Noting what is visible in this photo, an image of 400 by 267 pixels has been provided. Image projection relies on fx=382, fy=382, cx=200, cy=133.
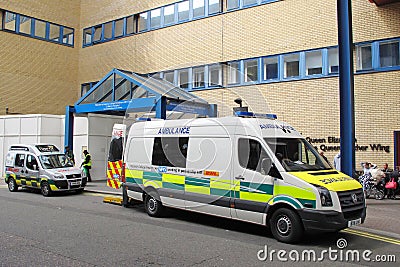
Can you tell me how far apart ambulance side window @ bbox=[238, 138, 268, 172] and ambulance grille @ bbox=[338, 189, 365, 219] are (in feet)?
5.40

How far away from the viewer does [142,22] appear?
23.7m

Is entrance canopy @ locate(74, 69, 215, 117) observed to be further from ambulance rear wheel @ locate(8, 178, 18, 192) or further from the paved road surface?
the paved road surface

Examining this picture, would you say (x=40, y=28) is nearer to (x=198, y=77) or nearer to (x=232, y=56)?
(x=198, y=77)

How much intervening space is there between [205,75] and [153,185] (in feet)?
37.5

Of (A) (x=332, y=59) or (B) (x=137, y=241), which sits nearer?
(B) (x=137, y=241)

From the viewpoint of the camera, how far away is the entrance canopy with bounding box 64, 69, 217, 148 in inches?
579

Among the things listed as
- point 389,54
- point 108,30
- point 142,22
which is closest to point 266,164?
point 389,54

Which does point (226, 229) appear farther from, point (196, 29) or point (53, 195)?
point (196, 29)

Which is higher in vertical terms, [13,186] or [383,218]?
[13,186]

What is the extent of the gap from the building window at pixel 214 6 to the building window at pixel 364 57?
765 centimetres

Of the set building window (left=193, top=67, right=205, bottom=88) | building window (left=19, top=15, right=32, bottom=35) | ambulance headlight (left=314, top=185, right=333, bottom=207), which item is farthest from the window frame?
building window (left=19, top=15, right=32, bottom=35)

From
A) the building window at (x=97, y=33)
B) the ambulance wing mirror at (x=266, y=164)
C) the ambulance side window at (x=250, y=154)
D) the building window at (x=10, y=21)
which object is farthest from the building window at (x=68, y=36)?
the ambulance wing mirror at (x=266, y=164)

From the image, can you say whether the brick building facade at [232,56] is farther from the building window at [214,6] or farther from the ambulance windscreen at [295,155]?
the ambulance windscreen at [295,155]

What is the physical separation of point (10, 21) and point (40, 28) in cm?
209
